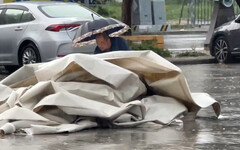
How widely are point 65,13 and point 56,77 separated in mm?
8316

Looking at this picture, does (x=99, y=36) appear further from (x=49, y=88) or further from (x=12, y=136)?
(x=12, y=136)

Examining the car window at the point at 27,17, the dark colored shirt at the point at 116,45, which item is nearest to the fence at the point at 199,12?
the car window at the point at 27,17

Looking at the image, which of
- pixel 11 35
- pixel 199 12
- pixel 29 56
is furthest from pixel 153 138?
pixel 199 12

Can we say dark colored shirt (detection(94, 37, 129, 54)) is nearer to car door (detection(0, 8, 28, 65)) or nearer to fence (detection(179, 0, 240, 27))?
car door (detection(0, 8, 28, 65))

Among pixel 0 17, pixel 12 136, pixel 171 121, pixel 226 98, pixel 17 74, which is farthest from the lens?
pixel 0 17

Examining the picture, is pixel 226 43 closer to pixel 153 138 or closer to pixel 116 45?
pixel 116 45

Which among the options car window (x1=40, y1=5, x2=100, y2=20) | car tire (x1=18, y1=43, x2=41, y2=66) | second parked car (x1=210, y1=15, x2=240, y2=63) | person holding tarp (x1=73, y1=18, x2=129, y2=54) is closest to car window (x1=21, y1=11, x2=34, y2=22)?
car window (x1=40, y1=5, x2=100, y2=20)

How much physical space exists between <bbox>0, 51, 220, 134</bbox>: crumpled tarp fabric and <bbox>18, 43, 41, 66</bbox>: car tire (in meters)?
7.51

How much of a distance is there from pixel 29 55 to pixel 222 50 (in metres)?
5.83

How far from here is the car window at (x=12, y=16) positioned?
696 inches

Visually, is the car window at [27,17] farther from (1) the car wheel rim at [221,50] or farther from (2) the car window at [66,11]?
(1) the car wheel rim at [221,50]

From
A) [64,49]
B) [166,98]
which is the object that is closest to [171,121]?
[166,98]

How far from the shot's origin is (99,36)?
9.99 metres

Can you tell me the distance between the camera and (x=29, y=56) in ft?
55.3
